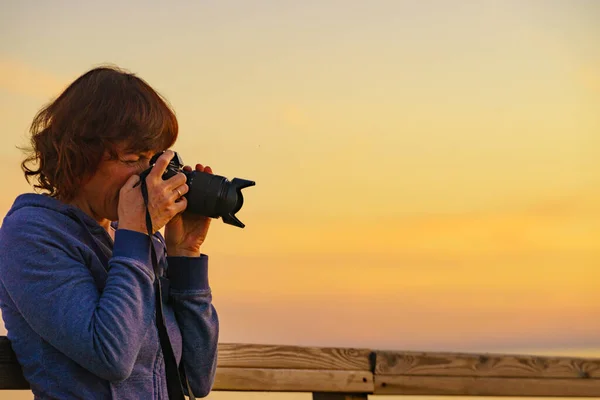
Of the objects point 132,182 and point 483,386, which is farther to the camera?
point 483,386

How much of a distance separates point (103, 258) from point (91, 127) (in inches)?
13.2

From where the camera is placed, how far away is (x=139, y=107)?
239cm

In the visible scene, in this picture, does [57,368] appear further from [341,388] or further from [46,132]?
[341,388]

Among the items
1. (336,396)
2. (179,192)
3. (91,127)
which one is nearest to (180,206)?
(179,192)

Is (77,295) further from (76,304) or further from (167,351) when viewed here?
(167,351)

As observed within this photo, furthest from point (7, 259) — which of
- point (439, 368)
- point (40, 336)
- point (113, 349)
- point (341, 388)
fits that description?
point (439, 368)

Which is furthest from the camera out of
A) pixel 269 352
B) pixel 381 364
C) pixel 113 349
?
pixel 381 364

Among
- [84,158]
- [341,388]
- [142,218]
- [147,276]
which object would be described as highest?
[84,158]

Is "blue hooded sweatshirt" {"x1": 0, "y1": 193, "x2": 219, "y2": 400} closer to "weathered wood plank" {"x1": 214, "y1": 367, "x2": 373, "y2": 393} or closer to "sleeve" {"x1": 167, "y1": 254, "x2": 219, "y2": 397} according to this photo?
"sleeve" {"x1": 167, "y1": 254, "x2": 219, "y2": 397}

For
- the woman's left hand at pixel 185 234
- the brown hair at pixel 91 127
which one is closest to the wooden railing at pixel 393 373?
the woman's left hand at pixel 185 234

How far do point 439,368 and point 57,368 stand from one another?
1.63 metres

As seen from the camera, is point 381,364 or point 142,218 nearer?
point 142,218

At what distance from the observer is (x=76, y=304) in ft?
7.02

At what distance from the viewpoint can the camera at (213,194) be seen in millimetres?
2479
